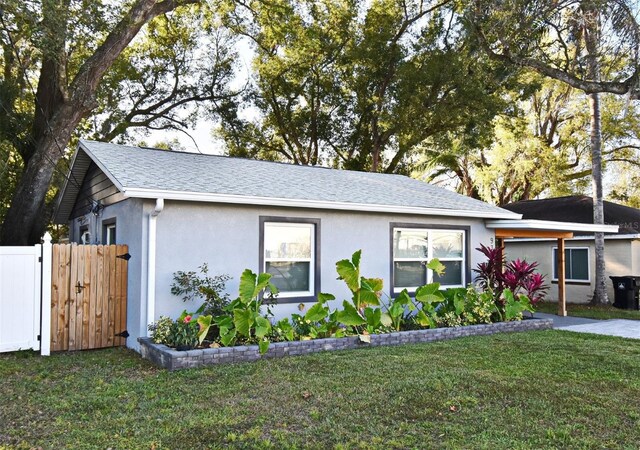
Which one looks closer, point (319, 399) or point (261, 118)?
point (319, 399)

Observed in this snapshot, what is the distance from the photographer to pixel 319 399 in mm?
5258

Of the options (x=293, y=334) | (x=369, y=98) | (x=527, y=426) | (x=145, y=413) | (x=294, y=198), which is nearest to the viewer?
(x=527, y=426)

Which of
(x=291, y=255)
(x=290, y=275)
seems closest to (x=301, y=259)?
(x=291, y=255)

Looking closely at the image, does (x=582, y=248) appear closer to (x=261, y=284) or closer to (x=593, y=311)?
(x=593, y=311)

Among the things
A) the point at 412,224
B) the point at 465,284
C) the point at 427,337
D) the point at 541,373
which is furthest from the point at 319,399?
the point at 465,284

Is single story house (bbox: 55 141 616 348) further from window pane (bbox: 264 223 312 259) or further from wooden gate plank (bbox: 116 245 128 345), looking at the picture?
wooden gate plank (bbox: 116 245 128 345)

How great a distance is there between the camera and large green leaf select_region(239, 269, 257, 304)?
292 inches

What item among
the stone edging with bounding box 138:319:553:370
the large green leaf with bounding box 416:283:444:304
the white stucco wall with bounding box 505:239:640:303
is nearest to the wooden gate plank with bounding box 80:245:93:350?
the stone edging with bounding box 138:319:553:370

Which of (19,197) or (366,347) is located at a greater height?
(19,197)

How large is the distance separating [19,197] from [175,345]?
8.01 meters

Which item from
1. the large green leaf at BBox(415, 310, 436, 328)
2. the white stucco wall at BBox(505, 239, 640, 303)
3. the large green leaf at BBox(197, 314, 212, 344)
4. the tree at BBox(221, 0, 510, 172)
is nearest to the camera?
the large green leaf at BBox(197, 314, 212, 344)

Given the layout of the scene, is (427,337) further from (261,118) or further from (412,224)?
(261,118)

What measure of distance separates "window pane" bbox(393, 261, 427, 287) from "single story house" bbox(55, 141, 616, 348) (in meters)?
0.02

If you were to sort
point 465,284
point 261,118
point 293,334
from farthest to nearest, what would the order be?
point 261,118
point 465,284
point 293,334
